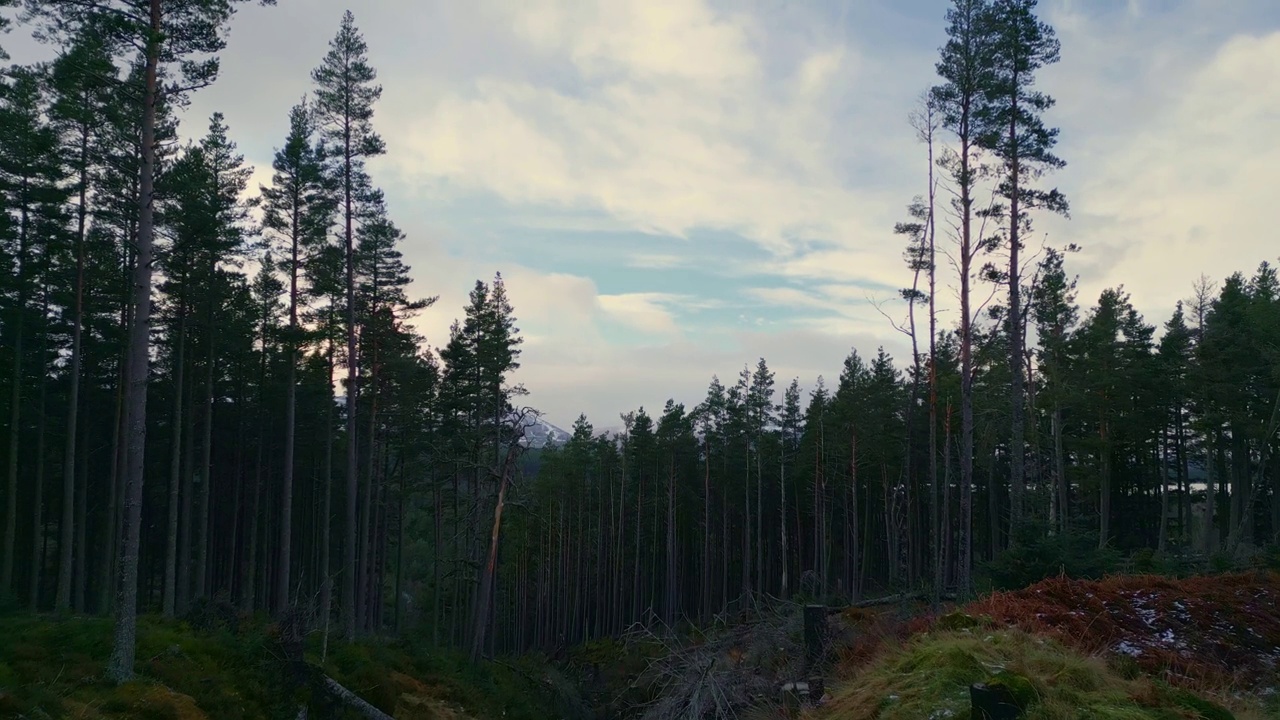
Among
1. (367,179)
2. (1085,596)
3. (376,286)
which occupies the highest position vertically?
(367,179)

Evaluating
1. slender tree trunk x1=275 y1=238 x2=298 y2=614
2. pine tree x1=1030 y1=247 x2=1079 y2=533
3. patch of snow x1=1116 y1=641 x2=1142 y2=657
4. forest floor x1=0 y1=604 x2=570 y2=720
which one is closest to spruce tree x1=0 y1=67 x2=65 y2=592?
slender tree trunk x1=275 y1=238 x2=298 y2=614

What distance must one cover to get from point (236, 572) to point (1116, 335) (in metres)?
45.6

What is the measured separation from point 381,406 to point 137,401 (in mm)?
19376

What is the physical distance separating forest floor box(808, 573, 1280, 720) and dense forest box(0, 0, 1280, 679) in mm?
3846

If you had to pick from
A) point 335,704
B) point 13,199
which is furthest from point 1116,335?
point 13,199

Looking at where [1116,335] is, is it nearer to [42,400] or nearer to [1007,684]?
[1007,684]

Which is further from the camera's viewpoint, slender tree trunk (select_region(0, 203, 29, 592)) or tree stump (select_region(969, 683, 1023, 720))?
slender tree trunk (select_region(0, 203, 29, 592))

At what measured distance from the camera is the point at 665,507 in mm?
49938

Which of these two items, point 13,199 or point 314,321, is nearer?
point 13,199

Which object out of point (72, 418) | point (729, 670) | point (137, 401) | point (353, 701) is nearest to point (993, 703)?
point (729, 670)

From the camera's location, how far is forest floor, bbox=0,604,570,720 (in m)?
10.7

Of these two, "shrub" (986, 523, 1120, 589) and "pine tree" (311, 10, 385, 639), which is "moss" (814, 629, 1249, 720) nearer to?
"shrub" (986, 523, 1120, 589)

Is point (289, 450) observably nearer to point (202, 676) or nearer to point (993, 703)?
point (202, 676)

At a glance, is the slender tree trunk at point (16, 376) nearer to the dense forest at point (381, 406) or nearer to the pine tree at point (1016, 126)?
the dense forest at point (381, 406)
